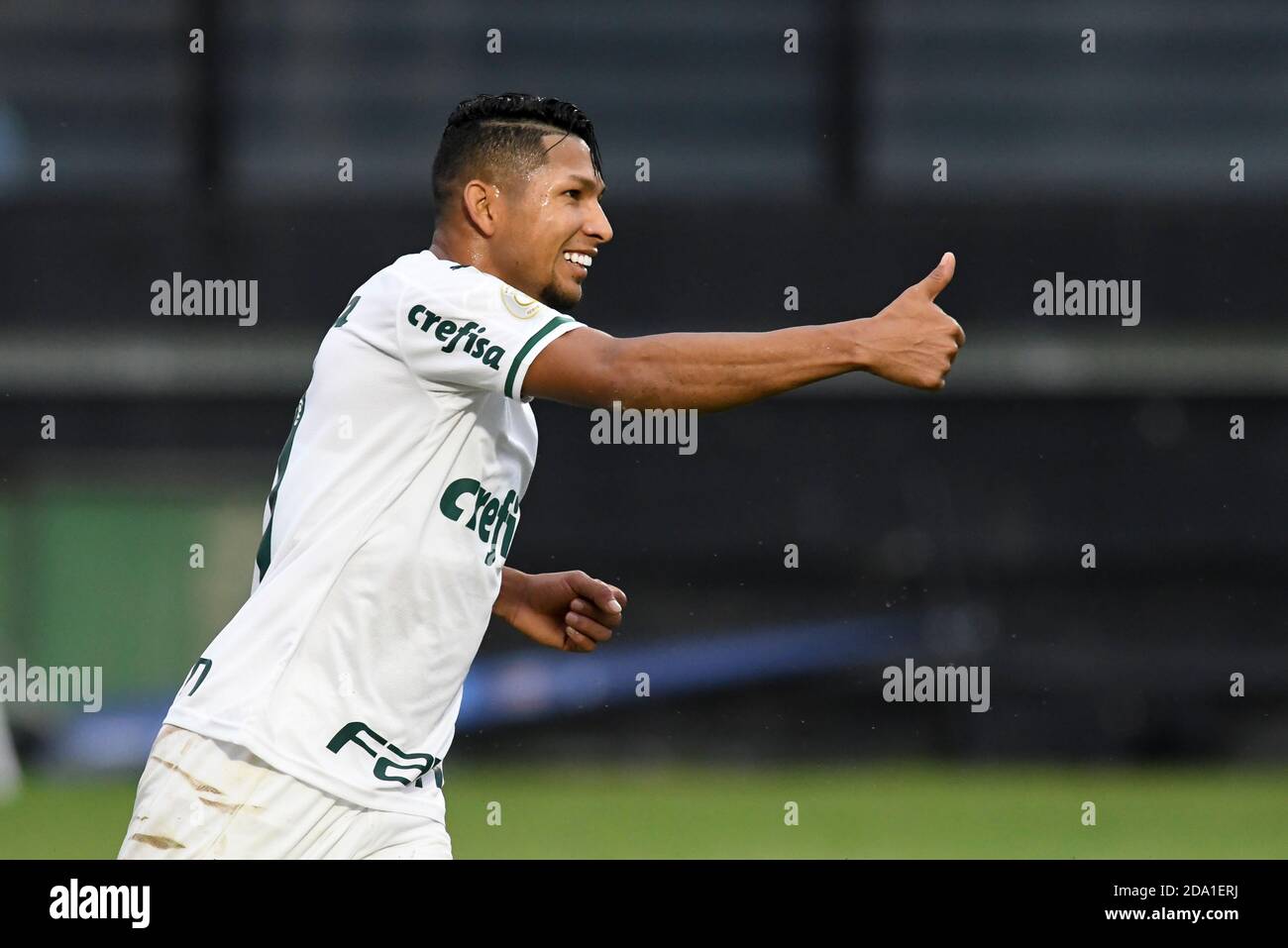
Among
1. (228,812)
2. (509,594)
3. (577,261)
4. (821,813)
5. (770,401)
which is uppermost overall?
(770,401)

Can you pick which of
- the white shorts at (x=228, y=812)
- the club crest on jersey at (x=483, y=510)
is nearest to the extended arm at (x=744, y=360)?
the club crest on jersey at (x=483, y=510)

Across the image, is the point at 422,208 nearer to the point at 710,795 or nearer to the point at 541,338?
the point at 710,795

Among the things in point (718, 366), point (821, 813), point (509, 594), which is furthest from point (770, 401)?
point (718, 366)

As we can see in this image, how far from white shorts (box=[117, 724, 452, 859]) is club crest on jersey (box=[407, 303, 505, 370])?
98 cm

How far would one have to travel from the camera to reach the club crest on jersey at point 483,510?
4336 mm

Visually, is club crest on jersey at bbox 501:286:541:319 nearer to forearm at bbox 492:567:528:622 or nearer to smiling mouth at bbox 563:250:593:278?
smiling mouth at bbox 563:250:593:278

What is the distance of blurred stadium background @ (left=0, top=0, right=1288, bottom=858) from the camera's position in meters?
16.7

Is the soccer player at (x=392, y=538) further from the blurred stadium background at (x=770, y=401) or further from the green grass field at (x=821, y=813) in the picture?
the blurred stadium background at (x=770, y=401)

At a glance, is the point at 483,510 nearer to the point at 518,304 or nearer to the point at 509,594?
the point at 518,304

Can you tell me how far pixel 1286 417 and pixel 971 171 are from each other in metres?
3.65

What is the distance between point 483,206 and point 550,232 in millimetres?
182

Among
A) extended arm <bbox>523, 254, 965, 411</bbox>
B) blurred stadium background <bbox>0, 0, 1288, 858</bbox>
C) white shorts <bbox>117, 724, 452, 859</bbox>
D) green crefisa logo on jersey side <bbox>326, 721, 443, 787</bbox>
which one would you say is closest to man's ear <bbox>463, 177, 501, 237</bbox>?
extended arm <bbox>523, 254, 965, 411</bbox>

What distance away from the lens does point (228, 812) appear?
4117mm
